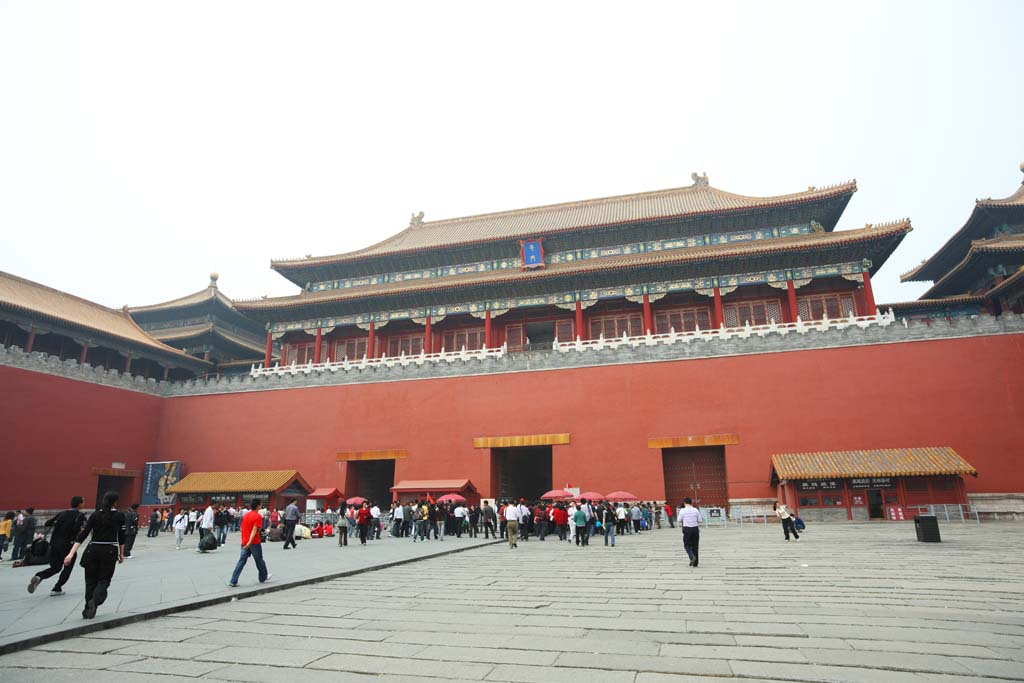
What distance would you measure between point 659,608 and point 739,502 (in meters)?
13.2

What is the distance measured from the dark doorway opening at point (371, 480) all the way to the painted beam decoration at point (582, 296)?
6.72m

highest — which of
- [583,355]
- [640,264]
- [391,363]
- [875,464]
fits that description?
[640,264]

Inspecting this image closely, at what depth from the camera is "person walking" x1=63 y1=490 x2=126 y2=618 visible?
18.5 ft

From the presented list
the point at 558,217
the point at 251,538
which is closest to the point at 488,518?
the point at 251,538

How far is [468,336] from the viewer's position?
26922 millimetres

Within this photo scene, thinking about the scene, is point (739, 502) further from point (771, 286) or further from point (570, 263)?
point (570, 263)

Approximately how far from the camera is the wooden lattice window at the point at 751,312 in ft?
77.3

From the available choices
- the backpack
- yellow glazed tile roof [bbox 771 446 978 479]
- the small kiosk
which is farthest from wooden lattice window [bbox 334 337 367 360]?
the small kiosk

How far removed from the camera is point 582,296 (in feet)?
80.8

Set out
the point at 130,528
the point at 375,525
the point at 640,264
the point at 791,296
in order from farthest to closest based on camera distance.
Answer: the point at 640,264 → the point at 791,296 → the point at 375,525 → the point at 130,528

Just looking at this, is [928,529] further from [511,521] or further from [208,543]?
[208,543]

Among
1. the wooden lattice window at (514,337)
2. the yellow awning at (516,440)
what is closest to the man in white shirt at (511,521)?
the yellow awning at (516,440)

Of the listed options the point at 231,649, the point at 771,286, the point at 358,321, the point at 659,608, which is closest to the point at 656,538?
the point at 659,608

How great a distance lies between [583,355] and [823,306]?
9603 mm
